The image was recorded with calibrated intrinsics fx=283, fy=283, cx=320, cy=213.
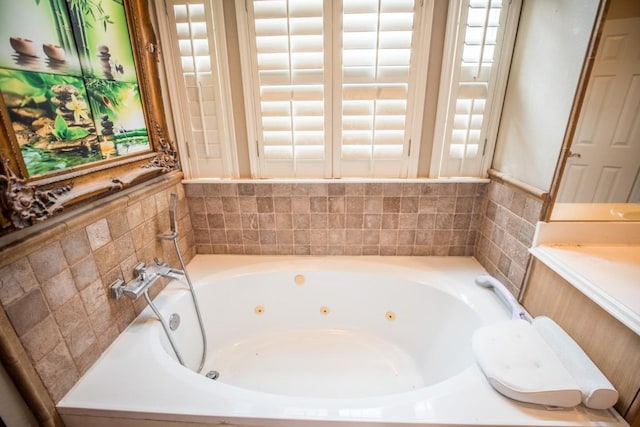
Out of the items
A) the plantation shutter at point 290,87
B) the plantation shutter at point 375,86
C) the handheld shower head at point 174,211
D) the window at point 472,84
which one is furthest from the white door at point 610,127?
the handheld shower head at point 174,211

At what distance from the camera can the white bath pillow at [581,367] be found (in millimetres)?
771

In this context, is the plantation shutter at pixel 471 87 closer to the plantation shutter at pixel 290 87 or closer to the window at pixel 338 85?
the window at pixel 338 85

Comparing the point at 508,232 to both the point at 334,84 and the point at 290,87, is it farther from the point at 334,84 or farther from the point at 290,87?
the point at 290,87

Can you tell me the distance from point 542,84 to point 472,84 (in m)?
0.30

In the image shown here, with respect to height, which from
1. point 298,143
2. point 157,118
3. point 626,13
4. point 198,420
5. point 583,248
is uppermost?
point 626,13

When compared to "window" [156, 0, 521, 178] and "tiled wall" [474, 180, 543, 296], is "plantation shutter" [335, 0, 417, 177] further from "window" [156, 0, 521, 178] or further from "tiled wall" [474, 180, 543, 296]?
"tiled wall" [474, 180, 543, 296]

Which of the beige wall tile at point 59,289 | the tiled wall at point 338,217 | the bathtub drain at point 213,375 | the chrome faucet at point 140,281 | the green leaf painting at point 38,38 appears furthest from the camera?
the tiled wall at point 338,217

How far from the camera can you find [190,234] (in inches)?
64.8

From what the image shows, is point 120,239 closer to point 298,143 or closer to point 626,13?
point 298,143

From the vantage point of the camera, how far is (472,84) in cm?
135

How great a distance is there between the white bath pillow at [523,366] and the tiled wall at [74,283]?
1316 millimetres

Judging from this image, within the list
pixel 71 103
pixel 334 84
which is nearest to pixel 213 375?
pixel 71 103

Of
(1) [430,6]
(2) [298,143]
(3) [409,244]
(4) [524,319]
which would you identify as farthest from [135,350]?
(1) [430,6]

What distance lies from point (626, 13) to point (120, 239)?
1.95 m
